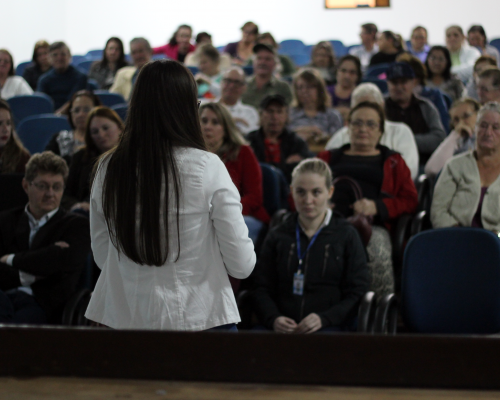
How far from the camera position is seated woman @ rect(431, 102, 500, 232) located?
116 inches

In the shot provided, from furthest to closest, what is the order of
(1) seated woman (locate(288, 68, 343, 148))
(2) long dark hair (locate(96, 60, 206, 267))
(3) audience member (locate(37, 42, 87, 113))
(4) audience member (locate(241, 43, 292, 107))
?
1. (3) audience member (locate(37, 42, 87, 113))
2. (4) audience member (locate(241, 43, 292, 107))
3. (1) seated woman (locate(288, 68, 343, 148))
4. (2) long dark hair (locate(96, 60, 206, 267))

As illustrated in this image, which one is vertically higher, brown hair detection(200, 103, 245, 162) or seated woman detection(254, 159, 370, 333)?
brown hair detection(200, 103, 245, 162)

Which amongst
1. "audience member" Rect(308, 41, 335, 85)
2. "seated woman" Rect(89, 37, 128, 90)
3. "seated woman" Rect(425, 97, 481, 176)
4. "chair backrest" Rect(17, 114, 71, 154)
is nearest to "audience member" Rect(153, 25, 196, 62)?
"seated woman" Rect(89, 37, 128, 90)

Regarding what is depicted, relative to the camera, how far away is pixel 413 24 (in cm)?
997

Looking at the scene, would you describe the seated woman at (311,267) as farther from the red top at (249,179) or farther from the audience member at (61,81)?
the audience member at (61,81)

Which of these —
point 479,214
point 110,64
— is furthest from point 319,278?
point 110,64

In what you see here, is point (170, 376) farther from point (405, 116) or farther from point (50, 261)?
point (405, 116)

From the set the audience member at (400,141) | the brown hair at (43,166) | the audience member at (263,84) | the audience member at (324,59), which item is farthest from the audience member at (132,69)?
the brown hair at (43,166)

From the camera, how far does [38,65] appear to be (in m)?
7.12

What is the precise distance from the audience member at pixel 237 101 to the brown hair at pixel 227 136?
1409mm

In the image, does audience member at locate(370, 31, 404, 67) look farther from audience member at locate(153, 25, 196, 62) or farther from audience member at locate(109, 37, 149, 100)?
audience member at locate(109, 37, 149, 100)

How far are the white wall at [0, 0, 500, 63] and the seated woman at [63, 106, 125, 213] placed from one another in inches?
284

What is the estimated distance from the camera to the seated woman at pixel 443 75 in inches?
223

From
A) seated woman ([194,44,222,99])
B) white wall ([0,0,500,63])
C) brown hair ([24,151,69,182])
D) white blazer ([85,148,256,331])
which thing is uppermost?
white wall ([0,0,500,63])
